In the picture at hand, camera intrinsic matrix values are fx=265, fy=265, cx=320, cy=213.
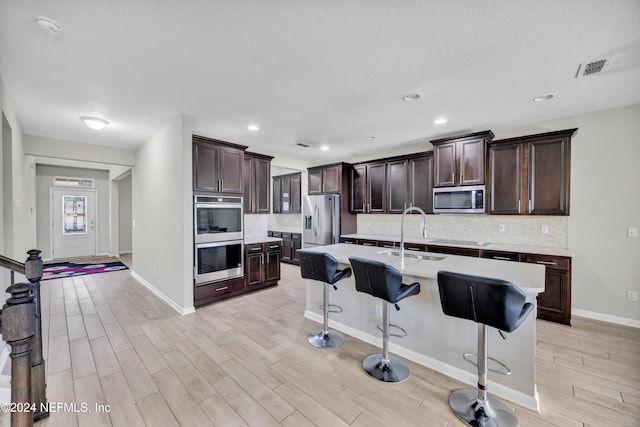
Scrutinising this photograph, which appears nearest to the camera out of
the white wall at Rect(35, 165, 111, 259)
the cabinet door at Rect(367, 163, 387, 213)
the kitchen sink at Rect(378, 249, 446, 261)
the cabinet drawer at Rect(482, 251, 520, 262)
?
the kitchen sink at Rect(378, 249, 446, 261)

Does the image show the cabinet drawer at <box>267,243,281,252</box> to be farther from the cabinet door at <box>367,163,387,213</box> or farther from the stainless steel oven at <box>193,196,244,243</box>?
the cabinet door at <box>367,163,387,213</box>

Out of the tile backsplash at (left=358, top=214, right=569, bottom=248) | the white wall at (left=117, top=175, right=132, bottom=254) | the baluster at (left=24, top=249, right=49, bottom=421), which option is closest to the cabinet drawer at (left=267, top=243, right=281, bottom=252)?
the tile backsplash at (left=358, top=214, right=569, bottom=248)

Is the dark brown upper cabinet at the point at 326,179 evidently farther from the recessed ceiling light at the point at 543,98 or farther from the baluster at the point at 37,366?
the baluster at the point at 37,366

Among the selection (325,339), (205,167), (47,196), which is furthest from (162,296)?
(47,196)

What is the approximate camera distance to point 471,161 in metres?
3.99

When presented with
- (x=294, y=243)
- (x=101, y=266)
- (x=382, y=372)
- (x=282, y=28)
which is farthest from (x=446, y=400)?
(x=101, y=266)

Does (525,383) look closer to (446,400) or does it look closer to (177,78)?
(446,400)

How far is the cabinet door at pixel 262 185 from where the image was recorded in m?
4.93

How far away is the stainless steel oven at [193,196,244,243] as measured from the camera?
3.74m

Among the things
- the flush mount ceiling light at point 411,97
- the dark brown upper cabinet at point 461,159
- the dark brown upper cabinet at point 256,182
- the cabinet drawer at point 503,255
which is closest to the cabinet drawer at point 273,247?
the dark brown upper cabinet at point 256,182

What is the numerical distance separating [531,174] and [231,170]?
14.3 feet

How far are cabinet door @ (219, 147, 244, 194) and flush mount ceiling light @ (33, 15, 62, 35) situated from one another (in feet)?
7.37

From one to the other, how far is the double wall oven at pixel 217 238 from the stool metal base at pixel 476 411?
324cm

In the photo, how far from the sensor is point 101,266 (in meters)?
6.46
